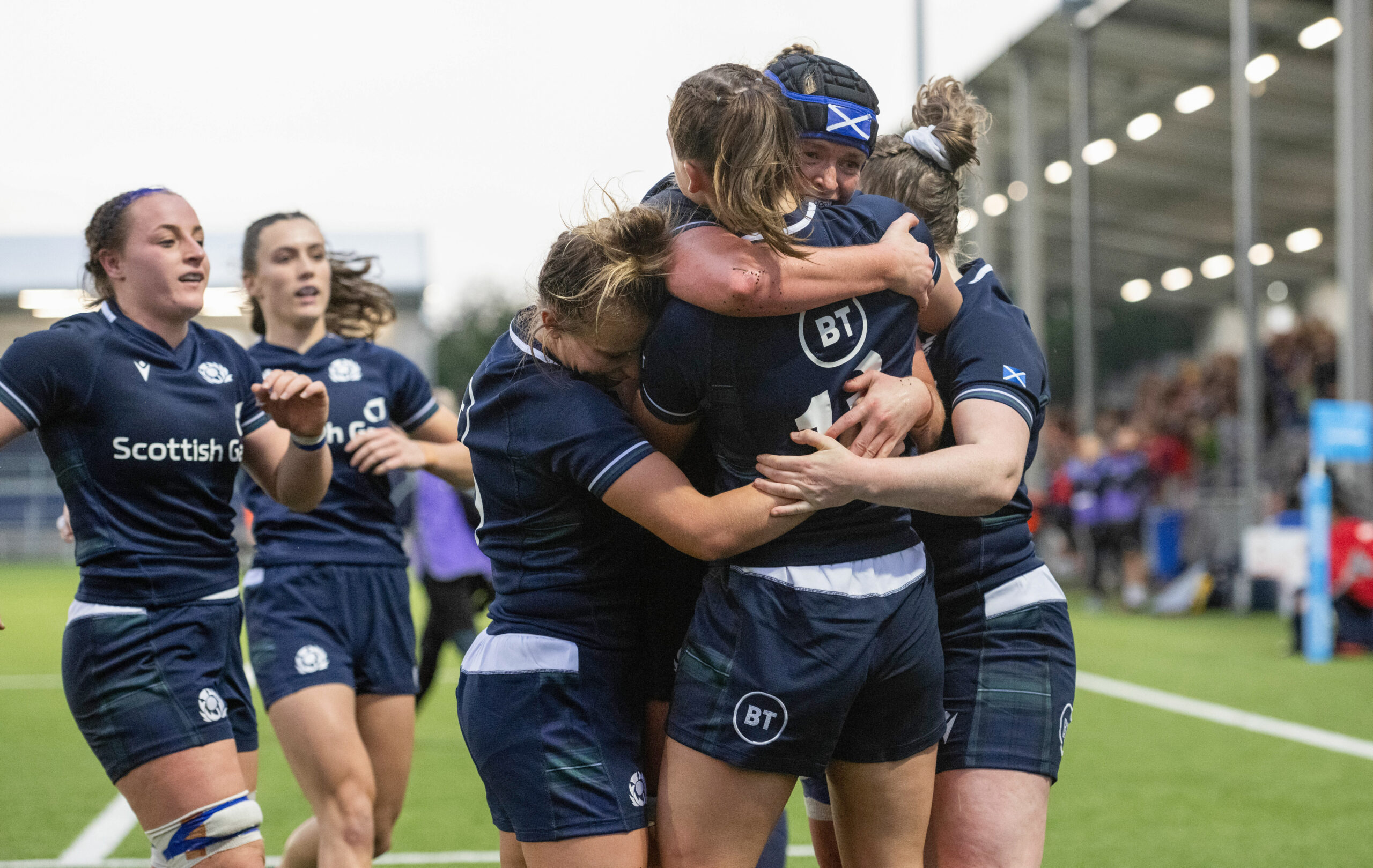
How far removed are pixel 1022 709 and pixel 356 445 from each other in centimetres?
230

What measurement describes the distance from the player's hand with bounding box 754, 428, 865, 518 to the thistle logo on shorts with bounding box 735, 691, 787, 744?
0.33m

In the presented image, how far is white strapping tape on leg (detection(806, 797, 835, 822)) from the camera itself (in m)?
3.21

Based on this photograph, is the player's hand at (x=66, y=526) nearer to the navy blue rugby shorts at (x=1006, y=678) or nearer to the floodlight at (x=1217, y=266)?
the navy blue rugby shorts at (x=1006, y=678)

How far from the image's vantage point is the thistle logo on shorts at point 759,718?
2.37 meters

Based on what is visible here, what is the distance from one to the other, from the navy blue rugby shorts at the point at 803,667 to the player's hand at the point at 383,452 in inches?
75.6

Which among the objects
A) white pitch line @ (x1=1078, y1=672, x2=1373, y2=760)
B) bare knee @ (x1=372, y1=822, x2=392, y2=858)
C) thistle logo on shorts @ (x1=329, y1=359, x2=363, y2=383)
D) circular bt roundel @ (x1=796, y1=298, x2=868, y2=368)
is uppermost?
thistle logo on shorts @ (x1=329, y1=359, x2=363, y2=383)

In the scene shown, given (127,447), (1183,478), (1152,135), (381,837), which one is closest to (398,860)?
(381,837)

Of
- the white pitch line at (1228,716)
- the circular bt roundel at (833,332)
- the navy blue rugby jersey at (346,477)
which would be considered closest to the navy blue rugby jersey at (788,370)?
the circular bt roundel at (833,332)

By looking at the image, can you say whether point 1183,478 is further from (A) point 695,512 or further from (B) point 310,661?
(A) point 695,512

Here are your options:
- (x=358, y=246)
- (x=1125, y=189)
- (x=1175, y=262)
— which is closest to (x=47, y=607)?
(x=358, y=246)

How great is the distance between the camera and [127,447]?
10.8 feet

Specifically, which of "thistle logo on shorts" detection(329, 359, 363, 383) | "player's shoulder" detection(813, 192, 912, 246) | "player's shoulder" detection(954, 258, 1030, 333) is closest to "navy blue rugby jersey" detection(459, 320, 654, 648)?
"player's shoulder" detection(813, 192, 912, 246)

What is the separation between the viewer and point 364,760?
404cm

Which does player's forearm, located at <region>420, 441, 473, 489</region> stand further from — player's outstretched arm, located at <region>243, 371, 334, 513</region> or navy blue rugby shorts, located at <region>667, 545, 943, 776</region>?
navy blue rugby shorts, located at <region>667, 545, 943, 776</region>
